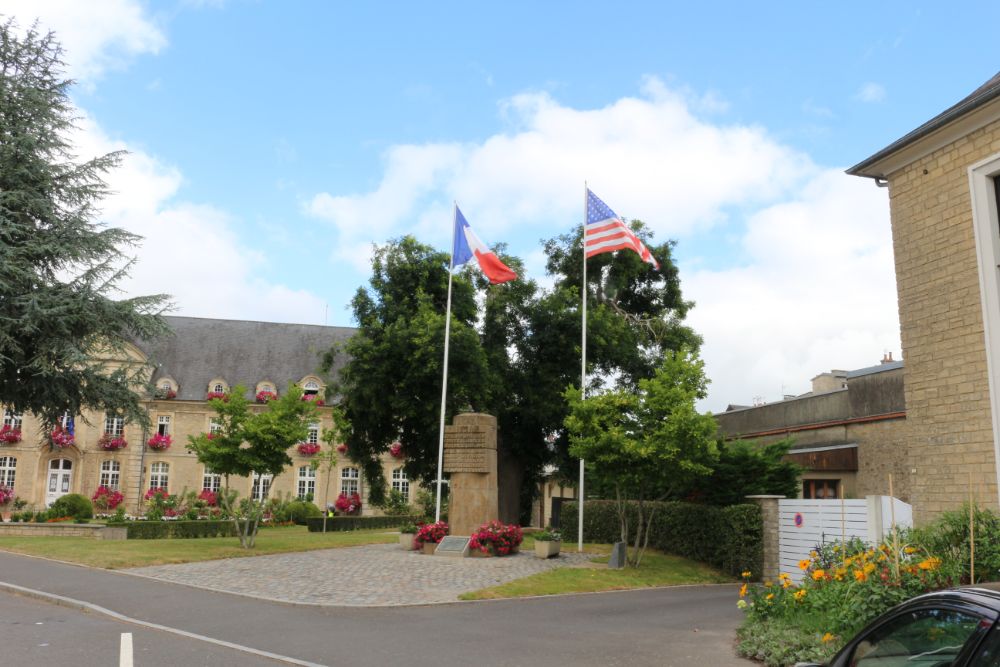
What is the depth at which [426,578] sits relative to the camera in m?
16.2

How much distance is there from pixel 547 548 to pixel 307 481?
32348 millimetres

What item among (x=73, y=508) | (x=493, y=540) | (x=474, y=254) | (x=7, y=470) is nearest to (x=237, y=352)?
(x=7, y=470)

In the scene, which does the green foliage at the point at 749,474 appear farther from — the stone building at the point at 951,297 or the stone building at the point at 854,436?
the stone building at the point at 951,297

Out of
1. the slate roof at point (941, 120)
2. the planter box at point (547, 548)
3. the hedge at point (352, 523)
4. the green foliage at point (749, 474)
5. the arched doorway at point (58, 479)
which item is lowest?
the hedge at point (352, 523)

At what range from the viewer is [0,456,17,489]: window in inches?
1783

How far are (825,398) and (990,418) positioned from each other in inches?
528

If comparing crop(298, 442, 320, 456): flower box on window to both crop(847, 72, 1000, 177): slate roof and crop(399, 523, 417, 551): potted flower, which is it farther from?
crop(847, 72, 1000, 177): slate roof

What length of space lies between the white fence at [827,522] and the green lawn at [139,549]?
13327 millimetres

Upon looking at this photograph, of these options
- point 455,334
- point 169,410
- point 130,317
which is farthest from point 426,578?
point 169,410

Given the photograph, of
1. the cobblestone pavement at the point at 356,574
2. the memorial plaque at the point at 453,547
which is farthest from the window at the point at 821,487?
the memorial plaque at the point at 453,547

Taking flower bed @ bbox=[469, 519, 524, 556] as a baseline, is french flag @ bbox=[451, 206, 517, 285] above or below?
above

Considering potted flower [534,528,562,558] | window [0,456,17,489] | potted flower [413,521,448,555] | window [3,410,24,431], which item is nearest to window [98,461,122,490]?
window [0,456,17,489]

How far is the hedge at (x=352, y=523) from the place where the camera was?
1443 inches

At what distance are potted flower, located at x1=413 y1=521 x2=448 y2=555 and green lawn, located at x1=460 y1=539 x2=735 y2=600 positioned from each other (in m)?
4.39
